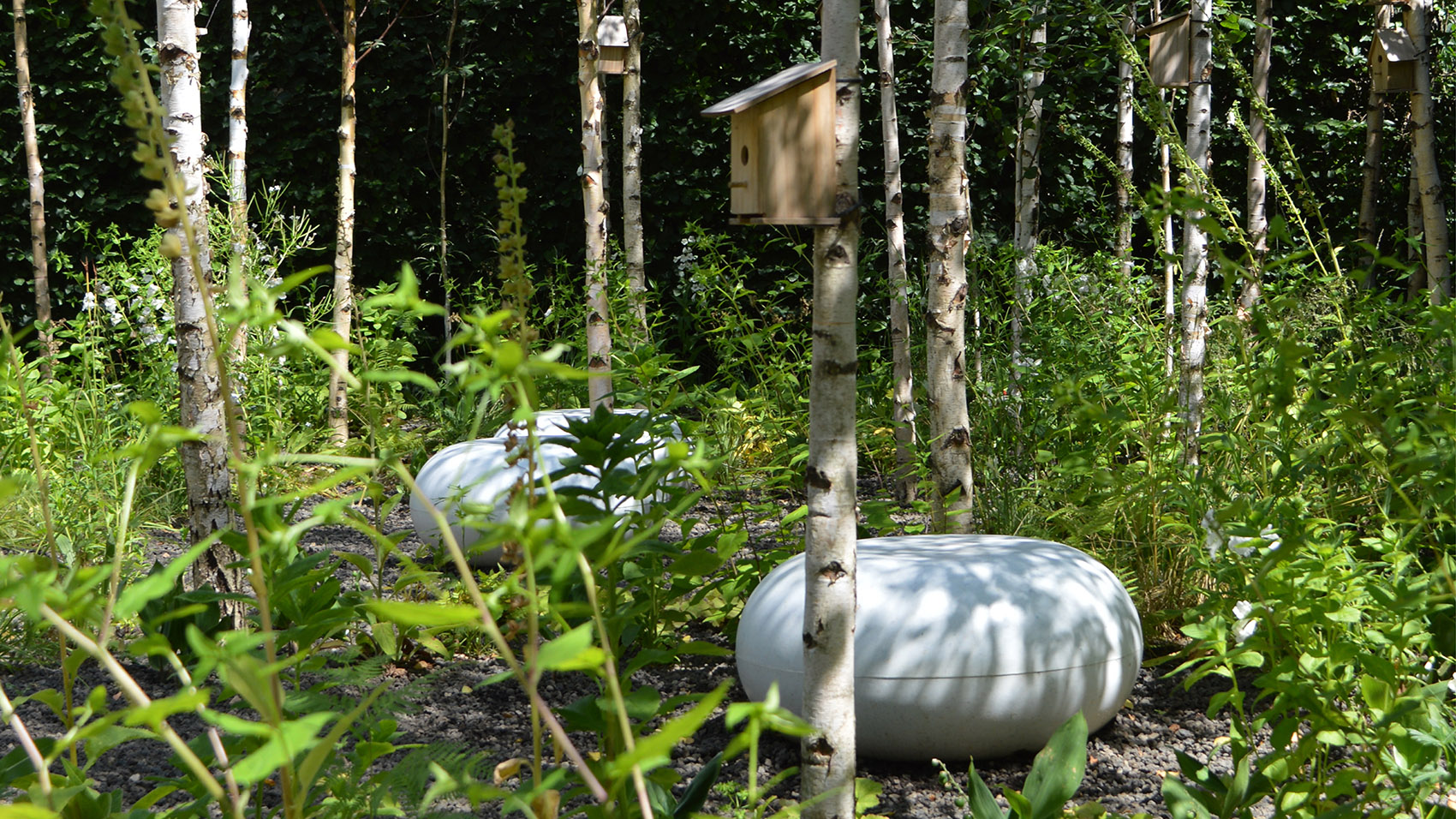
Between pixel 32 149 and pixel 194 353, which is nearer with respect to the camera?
pixel 194 353

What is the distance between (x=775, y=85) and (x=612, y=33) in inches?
159

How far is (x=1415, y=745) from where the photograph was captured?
1435mm

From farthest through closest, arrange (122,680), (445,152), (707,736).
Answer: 1. (445,152)
2. (707,736)
3. (122,680)

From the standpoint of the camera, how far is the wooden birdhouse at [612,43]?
19.4ft

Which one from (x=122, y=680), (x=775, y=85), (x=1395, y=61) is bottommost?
(x=122, y=680)

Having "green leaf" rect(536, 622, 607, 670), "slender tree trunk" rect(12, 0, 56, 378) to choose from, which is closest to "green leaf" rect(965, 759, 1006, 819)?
"green leaf" rect(536, 622, 607, 670)

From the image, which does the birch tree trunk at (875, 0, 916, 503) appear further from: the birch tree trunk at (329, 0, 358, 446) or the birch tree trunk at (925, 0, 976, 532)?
the birch tree trunk at (329, 0, 358, 446)

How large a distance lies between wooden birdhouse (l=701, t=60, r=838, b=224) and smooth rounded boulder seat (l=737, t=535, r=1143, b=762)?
0.93 meters

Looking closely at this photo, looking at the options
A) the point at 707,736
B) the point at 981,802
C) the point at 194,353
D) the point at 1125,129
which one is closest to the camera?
the point at 981,802

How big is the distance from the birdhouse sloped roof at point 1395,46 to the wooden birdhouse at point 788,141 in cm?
419

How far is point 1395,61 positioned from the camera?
5105 mm

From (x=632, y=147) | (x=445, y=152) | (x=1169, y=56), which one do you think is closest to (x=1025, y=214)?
(x=1169, y=56)

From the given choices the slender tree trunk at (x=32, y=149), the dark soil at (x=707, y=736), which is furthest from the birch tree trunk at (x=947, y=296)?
the slender tree trunk at (x=32, y=149)

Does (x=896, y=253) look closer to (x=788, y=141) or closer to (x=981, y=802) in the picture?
(x=788, y=141)
